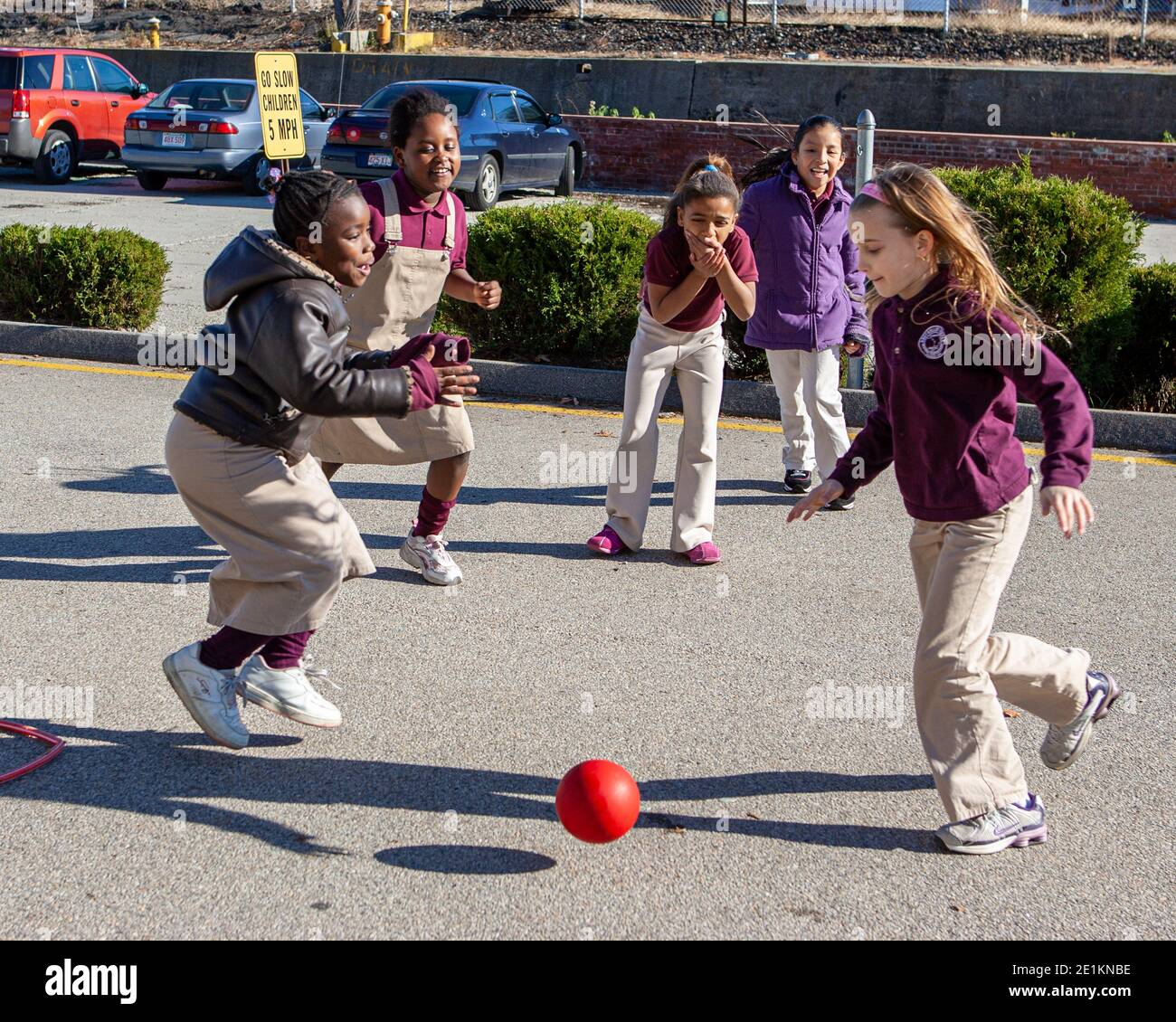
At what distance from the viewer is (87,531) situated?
6613mm

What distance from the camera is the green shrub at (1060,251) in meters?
9.12

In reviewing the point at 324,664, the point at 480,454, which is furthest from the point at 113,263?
the point at 324,664

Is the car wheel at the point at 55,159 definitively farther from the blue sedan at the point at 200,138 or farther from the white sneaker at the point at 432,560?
the white sneaker at the point at 432,560

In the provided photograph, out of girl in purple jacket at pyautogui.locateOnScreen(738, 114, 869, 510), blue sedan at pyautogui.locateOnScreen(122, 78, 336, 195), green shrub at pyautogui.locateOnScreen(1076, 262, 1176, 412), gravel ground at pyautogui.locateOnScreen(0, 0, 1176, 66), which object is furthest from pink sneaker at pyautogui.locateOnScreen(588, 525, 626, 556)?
gravel ground at pyautogui.locateOnScreen(0, 0, 1176, 66)

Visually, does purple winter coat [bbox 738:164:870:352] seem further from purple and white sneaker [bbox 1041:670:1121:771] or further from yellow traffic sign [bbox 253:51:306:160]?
yellow traffic sign [bbox 253:51:306:160]

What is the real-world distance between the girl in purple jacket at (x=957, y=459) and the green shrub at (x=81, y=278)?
7.87m

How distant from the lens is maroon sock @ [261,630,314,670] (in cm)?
445

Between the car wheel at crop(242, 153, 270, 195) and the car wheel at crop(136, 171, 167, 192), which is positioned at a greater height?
the car wheel at crop(242, 153, 270, 195)

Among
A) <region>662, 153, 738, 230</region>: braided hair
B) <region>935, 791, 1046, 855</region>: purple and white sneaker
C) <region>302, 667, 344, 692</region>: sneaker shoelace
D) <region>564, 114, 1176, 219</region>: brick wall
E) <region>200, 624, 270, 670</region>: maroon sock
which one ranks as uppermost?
<region>662, 153, 738, 230</region>: braided hair

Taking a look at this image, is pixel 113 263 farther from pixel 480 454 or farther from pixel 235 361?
pixel 235 361

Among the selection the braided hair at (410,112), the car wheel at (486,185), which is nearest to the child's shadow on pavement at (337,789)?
the braided hair at (410,112)

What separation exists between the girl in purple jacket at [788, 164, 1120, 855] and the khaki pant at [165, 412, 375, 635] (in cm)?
170

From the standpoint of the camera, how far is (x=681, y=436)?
6.43 metres
